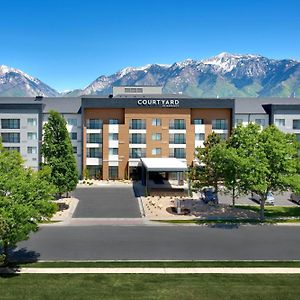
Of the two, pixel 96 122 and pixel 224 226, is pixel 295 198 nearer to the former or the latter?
pixel 224 226

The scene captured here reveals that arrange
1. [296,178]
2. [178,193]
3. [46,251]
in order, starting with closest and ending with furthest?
[46,251], [296,178], [178,193]

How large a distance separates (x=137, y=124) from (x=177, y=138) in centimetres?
777

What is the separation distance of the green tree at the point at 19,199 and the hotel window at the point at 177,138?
4574 cm

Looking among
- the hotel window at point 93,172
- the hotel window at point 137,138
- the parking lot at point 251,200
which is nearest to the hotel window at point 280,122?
the parking lot at point 251,200

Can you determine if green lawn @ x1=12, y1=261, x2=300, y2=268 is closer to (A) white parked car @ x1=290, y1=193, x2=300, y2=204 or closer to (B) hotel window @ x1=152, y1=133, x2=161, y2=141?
(A) white parked car @ x1=290, y1=193, x2=300, y2=204

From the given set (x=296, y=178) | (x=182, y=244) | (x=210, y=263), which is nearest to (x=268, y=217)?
(x=296, y=178)

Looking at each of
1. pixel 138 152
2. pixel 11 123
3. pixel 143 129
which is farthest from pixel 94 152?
pixel 11 123

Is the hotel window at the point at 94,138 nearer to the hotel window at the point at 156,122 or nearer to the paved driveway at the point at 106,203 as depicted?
the hotel window at the point at 156,122

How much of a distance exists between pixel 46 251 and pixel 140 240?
Result: 8.71 m

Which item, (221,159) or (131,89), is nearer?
(221,159)

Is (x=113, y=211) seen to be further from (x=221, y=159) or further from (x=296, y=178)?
(x=296, y=178)

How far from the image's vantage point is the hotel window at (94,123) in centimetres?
7619

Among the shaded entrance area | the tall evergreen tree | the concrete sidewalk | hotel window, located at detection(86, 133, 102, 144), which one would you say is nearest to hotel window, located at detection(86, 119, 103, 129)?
hotel window, located at detection(86, 133, 102, 144)

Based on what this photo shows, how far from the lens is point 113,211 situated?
171 feet
